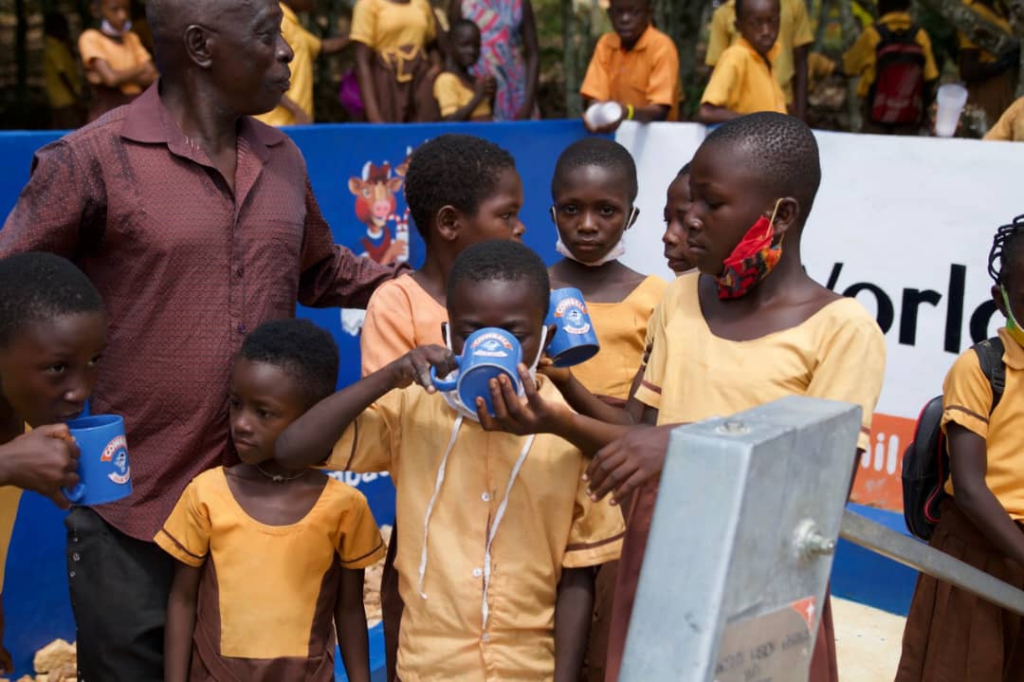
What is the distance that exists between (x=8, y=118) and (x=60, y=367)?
990 centimetres

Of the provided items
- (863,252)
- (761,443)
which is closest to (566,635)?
(761,443)

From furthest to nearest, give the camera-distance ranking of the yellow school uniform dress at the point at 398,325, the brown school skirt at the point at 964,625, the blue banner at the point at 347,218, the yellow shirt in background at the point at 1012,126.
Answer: the yellow shirt in background at the point at 1012,126 < the blue banner at the point at 347,218 < the brown school skirt at the point at 964,625 < the yellow school uniform dress at the point at 398,325

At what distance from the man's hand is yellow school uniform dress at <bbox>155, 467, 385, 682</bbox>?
0.45 meters

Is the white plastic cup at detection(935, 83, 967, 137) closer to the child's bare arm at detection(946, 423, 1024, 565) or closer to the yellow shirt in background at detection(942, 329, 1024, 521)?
the yellow shirt in background at detection(942, 329, 1024, 521)

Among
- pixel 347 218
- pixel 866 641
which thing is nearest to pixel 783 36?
pixel 347 218

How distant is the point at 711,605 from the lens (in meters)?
1.18

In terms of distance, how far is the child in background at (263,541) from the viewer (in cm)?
259

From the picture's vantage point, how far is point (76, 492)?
222cm

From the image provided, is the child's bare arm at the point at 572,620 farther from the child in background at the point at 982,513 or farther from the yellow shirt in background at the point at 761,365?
the child in background at the point at 982,513

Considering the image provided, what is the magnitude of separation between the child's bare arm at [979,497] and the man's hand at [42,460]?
2132 mm

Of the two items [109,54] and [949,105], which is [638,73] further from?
[109,54]

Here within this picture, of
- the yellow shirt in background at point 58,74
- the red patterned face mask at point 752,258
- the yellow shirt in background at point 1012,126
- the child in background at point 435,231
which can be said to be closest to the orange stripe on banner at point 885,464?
the yellow shirt in background at point 1012,126

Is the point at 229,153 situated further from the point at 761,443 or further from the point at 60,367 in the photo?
the point at 761,443

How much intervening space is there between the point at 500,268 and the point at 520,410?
376mm
